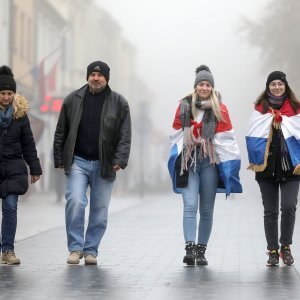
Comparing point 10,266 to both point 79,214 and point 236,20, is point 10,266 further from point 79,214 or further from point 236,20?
point 236,20

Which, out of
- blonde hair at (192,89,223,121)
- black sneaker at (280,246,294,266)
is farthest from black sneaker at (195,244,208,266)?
blonde hair at (192,89,223,121)

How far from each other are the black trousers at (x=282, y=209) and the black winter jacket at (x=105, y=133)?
1319 millimetres

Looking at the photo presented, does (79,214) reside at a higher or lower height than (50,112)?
lower

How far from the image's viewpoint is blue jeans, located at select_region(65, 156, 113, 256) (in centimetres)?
1166

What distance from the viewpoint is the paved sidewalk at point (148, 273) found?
9172mm

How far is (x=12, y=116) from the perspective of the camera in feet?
37.7

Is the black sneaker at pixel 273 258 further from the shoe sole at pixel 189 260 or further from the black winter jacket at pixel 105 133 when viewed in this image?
the black winter jacket at pixel 105 133

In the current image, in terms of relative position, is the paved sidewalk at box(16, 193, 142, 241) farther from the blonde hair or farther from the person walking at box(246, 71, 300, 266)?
the person walking at box(246, 71, 300, 266)

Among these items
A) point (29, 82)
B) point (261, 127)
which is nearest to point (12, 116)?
point (261, 127)

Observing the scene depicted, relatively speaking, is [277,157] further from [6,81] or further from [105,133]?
[6,81]

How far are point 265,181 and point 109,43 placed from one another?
241ft

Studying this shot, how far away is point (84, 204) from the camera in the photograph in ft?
38.5

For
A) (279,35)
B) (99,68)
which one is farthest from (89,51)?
(99,68)

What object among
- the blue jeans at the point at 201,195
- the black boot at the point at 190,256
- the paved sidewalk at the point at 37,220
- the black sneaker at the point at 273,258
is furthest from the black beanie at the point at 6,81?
the paved sidewalk at the point at 37,220
